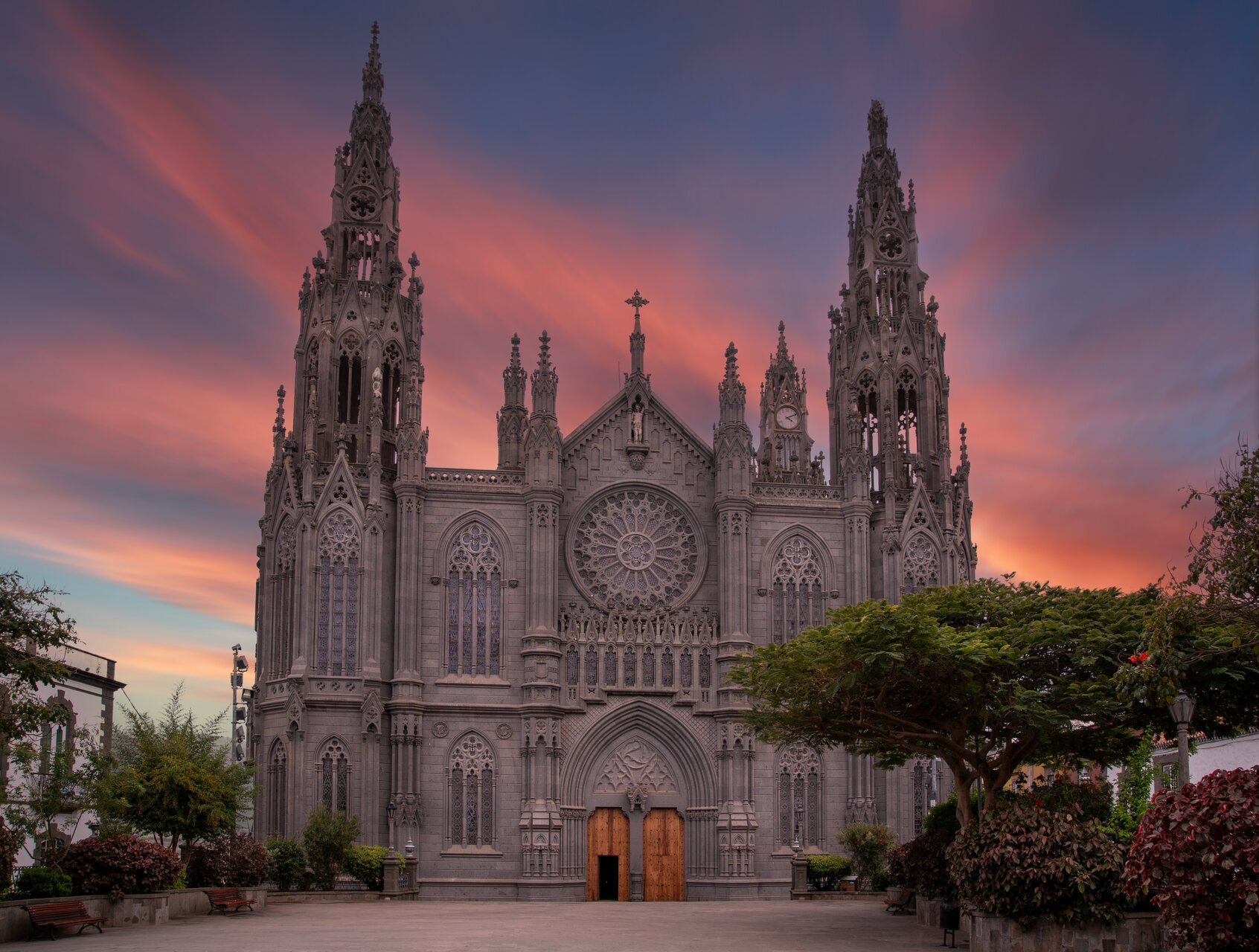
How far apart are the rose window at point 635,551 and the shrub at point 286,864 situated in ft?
48.4

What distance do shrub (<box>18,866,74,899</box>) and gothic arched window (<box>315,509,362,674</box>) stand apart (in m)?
19.3

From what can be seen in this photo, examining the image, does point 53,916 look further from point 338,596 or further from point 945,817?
point 945,817

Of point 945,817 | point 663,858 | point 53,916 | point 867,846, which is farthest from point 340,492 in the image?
point 945,817

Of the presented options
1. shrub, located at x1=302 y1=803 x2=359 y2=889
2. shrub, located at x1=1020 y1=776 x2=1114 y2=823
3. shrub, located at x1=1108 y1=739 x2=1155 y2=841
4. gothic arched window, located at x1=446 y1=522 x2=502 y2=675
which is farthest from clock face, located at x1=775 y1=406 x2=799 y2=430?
shrub, located at x1=1020 y1=776 x2=1114 y2=823

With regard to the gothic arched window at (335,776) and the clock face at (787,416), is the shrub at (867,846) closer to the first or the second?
the gothic arched window at (335,776)

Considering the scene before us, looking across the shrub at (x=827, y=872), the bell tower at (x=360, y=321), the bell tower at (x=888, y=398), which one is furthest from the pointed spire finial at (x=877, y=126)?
the shrub at (x=827, y=872)

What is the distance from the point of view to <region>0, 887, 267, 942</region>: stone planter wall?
2606 cm

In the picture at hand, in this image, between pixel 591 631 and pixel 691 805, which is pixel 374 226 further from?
pixel 691 805

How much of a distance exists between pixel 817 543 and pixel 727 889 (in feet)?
46.0

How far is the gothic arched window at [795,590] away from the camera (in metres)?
51.8

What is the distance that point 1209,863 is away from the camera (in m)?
19.5

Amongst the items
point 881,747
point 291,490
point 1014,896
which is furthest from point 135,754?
point 1014,896

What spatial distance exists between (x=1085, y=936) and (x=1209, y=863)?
5.86 metres

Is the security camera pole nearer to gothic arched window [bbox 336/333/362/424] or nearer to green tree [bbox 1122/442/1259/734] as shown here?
gothic arched window [bbox 336/333/362/424]
